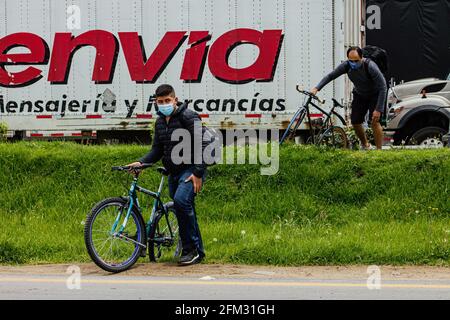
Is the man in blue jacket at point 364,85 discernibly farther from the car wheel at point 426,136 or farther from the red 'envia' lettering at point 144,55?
the red 'envia' lettering at point 144,55

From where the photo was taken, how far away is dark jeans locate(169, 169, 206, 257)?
29.8 ft

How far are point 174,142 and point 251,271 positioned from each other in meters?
1.54

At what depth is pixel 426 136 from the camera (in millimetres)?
16266

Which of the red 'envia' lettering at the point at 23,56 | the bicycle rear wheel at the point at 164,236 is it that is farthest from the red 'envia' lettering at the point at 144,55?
the bicycle rear wheel at the point at 164,236

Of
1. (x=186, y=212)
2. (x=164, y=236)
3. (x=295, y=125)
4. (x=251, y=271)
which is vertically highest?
(x=295, y=125)

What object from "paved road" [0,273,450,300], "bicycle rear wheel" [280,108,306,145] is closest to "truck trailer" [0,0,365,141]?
"bicycle rear wheel" [280,108,306,145]

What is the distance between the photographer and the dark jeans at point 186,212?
908 centimetres

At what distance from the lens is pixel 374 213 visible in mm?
11266

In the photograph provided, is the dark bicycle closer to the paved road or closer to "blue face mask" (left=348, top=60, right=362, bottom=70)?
"blue face mask" (left=348, top=60, right=362, bottom=70)

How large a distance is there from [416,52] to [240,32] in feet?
33.1
